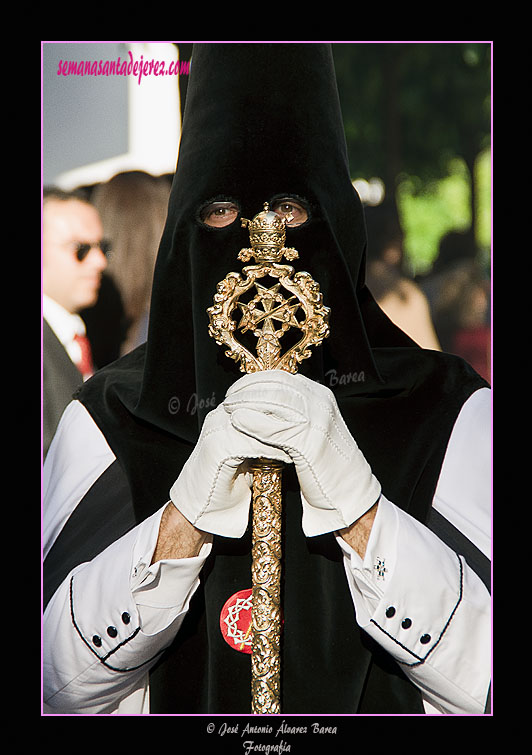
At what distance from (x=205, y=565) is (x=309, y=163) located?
1.20m

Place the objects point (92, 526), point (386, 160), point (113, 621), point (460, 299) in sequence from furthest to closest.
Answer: point (386, 160) → point (460, 299) → point (92, 526) → point (113, 621)

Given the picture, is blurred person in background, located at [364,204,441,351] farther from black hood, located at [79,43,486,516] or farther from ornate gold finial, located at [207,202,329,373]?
ornate gold finial, located at [207,202,329,373]

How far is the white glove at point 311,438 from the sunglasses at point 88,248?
53.6 inches

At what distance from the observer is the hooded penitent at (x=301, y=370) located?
260 centimetres

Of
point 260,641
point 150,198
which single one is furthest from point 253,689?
point 150,198

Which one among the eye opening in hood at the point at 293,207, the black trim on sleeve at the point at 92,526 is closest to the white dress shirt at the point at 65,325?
the black trim on sleeve at the point at 92,526

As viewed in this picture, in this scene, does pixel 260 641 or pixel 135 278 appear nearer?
pixel 260 641

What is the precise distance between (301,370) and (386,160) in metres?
1.63

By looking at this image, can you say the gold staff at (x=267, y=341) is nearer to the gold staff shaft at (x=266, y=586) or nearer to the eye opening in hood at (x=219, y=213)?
the gold staff shaft at (x=266, y=586)

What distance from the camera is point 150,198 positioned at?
11.3 feet

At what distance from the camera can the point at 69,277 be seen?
11.1ft

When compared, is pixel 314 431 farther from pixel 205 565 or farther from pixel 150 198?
pixel 150 198

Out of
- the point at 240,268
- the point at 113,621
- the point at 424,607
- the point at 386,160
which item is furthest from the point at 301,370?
the point at 386,160

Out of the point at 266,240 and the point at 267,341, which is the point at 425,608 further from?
the point at 266,240
